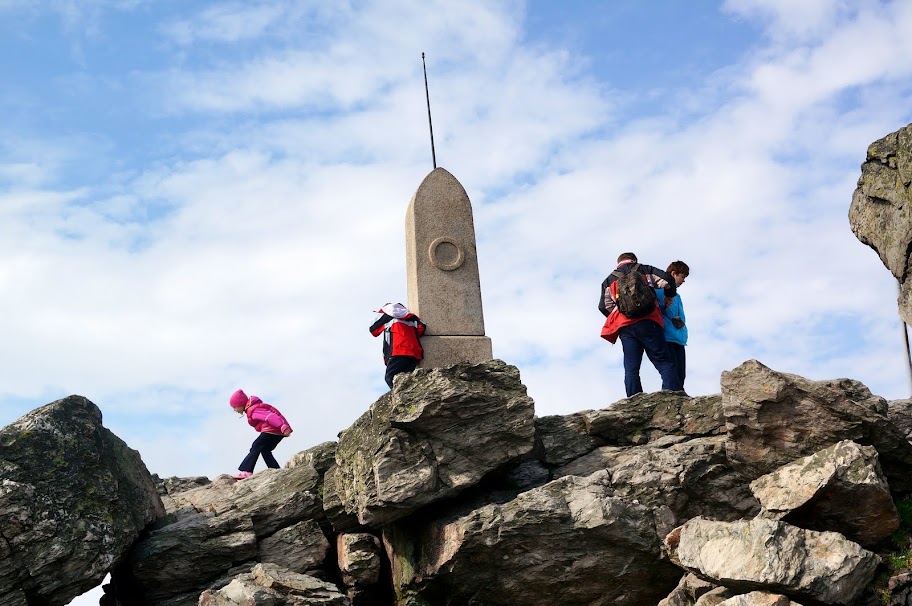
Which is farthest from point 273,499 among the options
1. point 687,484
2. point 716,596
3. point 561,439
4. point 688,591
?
point 716,596

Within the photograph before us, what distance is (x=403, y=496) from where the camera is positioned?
43.2ft

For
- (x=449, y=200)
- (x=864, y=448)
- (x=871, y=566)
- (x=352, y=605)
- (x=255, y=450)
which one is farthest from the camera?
(x=449, y=200)

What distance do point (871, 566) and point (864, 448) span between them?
1.72 m

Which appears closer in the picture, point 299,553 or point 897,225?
point 897,225

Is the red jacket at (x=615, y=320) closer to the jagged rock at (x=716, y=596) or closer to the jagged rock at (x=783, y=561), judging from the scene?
the jagged rock at (x=783, y=561)

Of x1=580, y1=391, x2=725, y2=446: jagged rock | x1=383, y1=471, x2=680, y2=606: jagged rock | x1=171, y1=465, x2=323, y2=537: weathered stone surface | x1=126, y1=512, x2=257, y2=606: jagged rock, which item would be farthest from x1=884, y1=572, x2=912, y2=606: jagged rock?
x1=126, y1=512, x2=257, y2=606: jagged rock

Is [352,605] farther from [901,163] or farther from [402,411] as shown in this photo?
[901,163]

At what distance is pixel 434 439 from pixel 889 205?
720cm

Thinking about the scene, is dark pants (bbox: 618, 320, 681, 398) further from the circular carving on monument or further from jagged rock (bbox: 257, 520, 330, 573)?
jagged rock (bbox: 257, 520, 330, 573)

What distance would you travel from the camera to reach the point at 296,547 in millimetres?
14375

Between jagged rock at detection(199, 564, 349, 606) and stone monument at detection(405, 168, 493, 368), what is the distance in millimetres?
6023

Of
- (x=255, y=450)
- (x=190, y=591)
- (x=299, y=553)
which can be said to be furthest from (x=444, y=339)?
(x=190, y=591)

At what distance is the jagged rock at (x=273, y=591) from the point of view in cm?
1200

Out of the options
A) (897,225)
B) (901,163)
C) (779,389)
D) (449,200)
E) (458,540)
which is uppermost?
(449,200)
